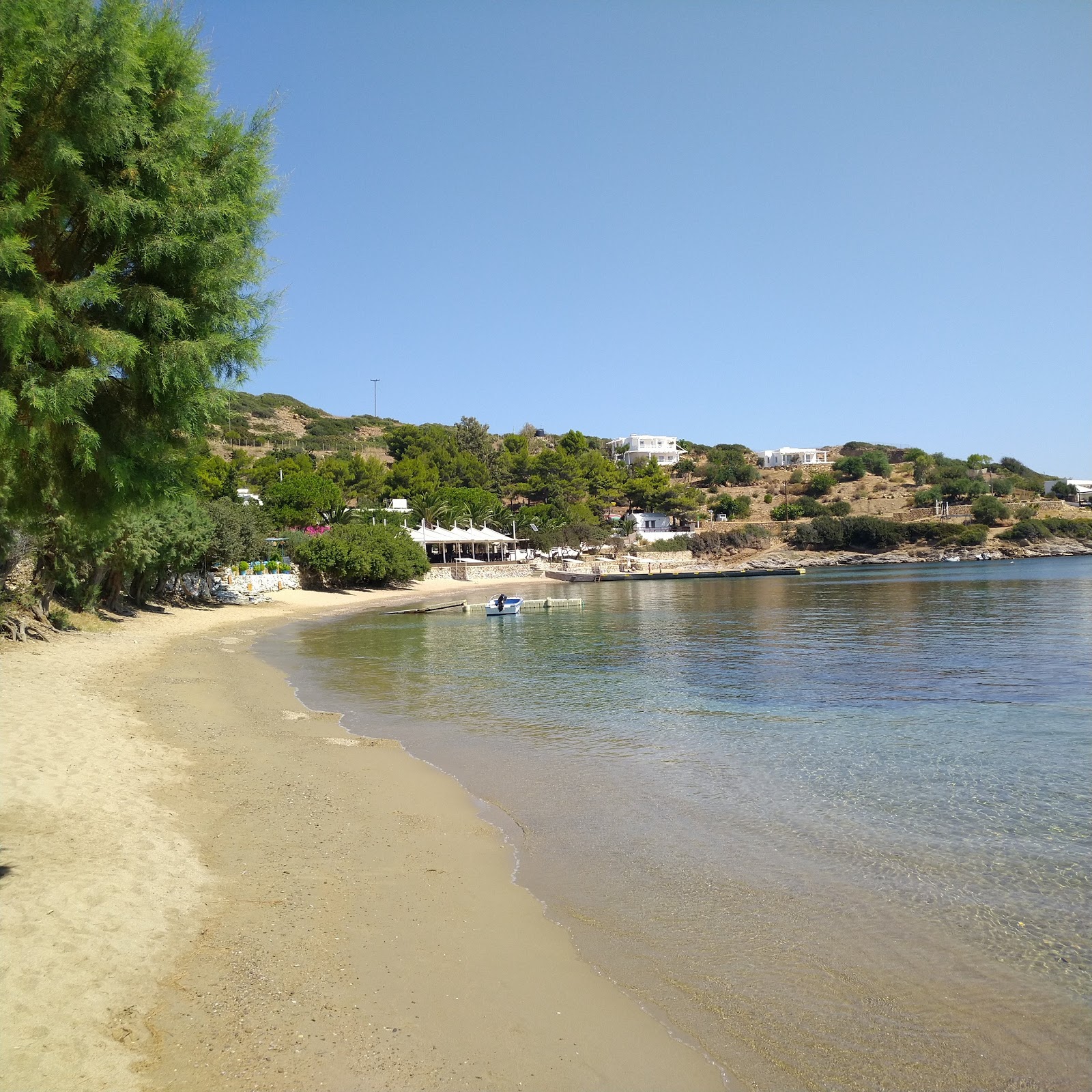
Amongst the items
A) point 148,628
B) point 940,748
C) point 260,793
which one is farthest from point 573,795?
point 148,628

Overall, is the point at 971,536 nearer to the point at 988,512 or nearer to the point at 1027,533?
the point at 988,512

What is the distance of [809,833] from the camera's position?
8219 millimetres

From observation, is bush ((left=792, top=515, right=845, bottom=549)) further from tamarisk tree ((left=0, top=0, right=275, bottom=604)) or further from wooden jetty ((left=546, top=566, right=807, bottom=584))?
tamarisk tree ((left=0, top=0, right=275, bottom=604))

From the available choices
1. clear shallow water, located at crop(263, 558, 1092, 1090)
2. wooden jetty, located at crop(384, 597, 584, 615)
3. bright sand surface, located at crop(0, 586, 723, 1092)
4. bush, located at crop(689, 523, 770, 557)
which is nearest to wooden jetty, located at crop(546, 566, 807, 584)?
bush, located at crop(689, 523, 770, 557)

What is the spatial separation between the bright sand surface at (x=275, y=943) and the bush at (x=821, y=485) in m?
120

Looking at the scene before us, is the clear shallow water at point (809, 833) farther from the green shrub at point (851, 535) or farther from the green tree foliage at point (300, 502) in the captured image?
the green shrub at point (851, 535)

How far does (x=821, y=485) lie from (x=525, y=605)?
88509mm

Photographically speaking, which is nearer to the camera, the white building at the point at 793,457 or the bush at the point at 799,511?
the bush at the point at 799,511

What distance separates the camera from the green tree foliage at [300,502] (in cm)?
5988

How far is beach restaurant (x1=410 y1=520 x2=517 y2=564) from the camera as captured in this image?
70750mm

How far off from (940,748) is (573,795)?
20.1 feet

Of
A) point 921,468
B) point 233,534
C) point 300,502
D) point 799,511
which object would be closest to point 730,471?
point 799,511

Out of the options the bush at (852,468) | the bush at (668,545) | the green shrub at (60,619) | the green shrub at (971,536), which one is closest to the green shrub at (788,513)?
the bush at (668,545)

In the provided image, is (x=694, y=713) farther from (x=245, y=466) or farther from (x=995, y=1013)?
(x=245, y=466)
